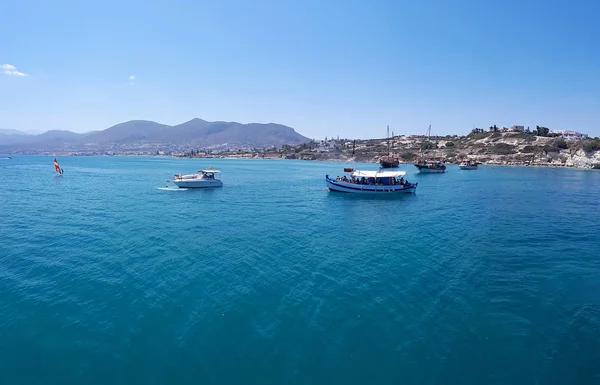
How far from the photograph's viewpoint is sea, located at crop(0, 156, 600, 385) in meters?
12.8

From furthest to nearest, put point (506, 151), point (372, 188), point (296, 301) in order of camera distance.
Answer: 1. point (506, 151)
2. point (372, 188)
3. point (296, 301)

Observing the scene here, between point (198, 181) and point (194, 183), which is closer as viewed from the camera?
point (194, 183)

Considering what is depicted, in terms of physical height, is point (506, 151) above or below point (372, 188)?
above

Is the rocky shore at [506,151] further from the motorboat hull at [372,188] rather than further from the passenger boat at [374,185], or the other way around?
the motorboat hull at [372,188]

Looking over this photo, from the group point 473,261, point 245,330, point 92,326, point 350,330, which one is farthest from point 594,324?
point 92,326

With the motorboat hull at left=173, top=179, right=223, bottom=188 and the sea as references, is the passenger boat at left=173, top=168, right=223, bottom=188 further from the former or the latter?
the sea

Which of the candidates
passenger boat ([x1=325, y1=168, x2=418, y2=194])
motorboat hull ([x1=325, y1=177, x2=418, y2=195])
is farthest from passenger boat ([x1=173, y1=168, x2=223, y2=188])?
motorboat hull ([x1=325, y1=177, x2=418, y2=195])

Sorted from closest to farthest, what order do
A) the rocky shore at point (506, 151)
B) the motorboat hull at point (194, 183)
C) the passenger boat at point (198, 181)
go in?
the motorboat hull at point (194, 183)
the passenger boat at point (198, 181)
the rocky shore at point (506, 151)

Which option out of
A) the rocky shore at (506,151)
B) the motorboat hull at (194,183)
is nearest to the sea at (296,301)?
the motorboat hull at (194,183)

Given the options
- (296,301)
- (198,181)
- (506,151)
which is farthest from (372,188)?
(506,151)

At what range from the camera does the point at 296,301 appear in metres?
17.7

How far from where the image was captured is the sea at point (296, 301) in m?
12.8

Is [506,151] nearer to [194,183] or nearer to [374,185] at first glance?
[374,185]

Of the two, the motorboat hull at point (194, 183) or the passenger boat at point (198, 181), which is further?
the passenger boat at point (198, 181)
